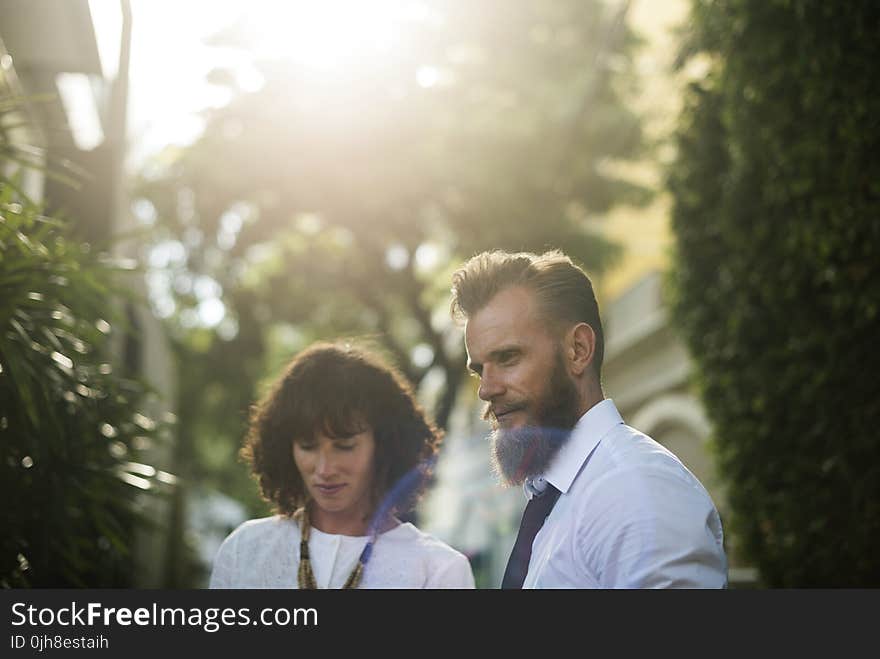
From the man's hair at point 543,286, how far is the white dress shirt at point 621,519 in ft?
0.63

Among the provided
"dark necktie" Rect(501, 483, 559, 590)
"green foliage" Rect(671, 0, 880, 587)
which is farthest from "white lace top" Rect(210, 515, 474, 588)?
"green foliage" Rect(671, 0, 880, 587)

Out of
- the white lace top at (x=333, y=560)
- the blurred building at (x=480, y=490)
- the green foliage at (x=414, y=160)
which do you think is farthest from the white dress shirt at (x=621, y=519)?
the green foliage at (x=414, y=160)

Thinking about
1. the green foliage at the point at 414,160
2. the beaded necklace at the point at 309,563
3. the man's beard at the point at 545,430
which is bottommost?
the beaded necklace at the point at 309,563

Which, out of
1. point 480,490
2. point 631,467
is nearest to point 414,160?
point 480,490

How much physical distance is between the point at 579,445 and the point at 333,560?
0.69m

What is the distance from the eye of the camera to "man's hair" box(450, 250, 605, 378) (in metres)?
2.32

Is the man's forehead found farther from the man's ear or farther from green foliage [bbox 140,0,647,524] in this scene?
green foliage [bbox 140,0,647,524]

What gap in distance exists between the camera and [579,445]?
90.9 inches

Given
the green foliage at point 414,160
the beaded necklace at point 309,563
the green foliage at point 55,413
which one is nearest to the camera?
the beaded necklace at point 309,563

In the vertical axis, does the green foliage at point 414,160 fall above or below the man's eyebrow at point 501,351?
above

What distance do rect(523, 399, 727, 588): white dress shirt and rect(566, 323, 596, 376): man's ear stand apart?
9cm

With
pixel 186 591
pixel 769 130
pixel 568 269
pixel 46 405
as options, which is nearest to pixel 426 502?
pixel 186 591

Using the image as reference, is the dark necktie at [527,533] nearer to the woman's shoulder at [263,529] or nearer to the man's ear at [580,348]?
the man's ear at [580,348]

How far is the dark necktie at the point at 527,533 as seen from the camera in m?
2.35
